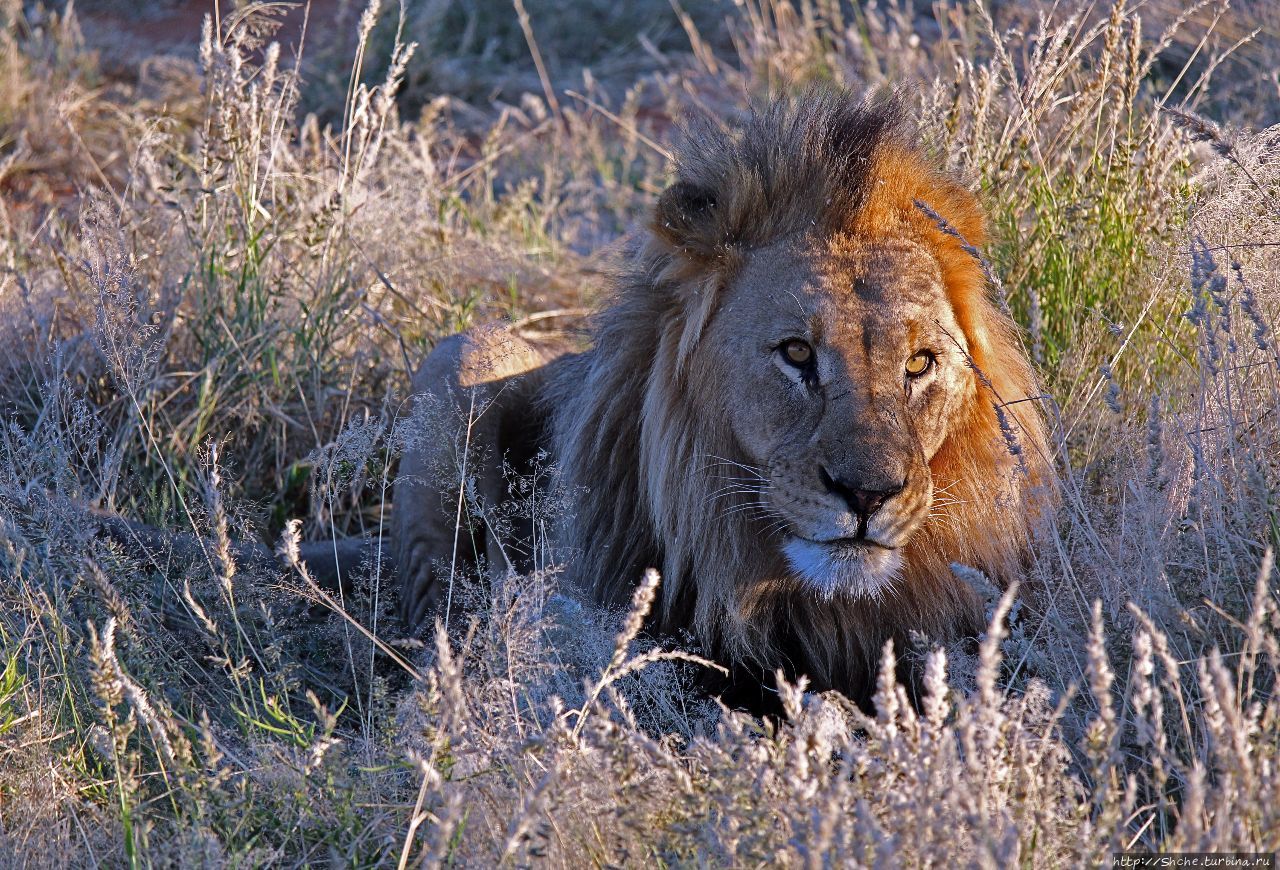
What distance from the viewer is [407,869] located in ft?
8.68

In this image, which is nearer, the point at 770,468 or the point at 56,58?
the point at 770,468

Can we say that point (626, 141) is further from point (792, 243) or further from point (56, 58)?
point (792, 243)

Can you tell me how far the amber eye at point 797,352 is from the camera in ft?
10.9

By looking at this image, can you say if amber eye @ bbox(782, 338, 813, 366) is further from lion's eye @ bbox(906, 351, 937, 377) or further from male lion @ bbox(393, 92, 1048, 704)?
lion's eye @ bbox(906, 351, 937, 377)

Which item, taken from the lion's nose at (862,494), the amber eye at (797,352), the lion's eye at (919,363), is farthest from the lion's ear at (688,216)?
the lion's nose at (862,494)

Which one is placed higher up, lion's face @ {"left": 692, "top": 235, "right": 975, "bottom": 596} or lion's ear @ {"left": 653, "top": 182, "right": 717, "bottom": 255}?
lion's ear @ {"left": 653, "top": 182, "right": 717, "bottom": 255}

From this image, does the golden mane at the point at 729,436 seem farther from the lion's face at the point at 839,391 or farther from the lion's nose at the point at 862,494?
the lion's nose at the point at 862,494

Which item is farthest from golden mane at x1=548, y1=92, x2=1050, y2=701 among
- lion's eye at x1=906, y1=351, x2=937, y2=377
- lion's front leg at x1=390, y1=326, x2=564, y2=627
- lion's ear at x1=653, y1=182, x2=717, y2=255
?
lion's front leg at x1=390, y1=326, x2=564, y2=627

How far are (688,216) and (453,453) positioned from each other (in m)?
1.12

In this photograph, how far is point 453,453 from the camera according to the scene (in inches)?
167

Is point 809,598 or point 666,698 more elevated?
point 809,598

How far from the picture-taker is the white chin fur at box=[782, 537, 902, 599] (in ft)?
10.3

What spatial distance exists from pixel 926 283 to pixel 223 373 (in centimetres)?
262

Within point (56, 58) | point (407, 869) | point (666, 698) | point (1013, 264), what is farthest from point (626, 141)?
point (407, 869)
